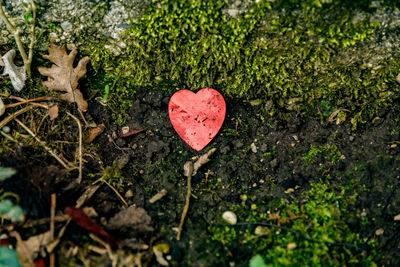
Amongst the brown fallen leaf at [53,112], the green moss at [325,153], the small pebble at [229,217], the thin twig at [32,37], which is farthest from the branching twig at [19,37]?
the green moss at [325,153]

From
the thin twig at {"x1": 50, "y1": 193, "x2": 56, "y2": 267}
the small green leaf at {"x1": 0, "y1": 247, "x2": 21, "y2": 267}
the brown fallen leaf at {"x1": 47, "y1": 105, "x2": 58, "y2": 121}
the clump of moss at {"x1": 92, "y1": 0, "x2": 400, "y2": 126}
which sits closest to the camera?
the small green leaf at {"x1": 0, "y1": 247, "x2": 21, "y2": 267}

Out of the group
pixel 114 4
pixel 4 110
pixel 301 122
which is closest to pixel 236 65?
pixel 301 122

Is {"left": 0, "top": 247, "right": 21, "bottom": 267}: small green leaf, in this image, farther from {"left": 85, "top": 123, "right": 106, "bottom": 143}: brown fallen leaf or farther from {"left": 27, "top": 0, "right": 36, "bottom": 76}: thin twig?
{"left": 27, "top": 0, "right": 36, "bottom": 76}: thin twig

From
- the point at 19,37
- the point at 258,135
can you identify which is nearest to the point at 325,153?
the point at 258,135

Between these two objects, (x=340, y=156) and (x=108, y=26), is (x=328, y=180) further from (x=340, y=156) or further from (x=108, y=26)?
(x=108, y=26)

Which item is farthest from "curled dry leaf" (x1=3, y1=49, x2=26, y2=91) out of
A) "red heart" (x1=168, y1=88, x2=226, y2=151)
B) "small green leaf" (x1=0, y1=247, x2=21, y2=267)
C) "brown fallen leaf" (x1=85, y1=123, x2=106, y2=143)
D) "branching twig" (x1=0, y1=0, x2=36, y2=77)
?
"small green leaf" (x1=0, y1=247, x2=21, y2=267)

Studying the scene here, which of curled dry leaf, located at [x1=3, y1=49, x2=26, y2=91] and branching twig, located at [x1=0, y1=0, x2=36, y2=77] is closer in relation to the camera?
branching twig, located at [x1=0, y1=0, x2=36, y2=77]

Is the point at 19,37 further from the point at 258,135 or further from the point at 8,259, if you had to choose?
the point at 258,135

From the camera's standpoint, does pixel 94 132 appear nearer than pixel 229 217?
No
